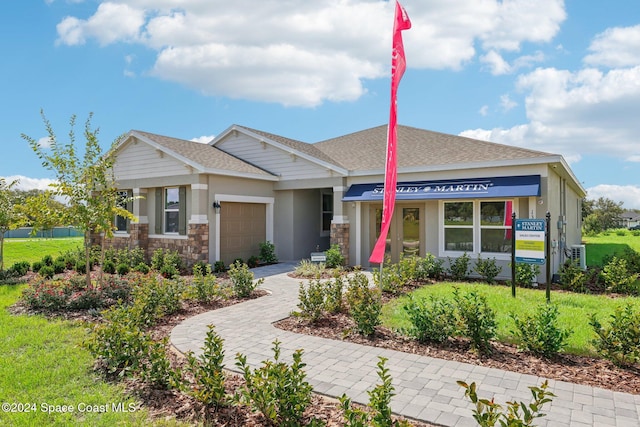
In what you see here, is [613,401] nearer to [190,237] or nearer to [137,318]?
[137,318]

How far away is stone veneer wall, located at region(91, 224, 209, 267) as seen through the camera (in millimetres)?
13830

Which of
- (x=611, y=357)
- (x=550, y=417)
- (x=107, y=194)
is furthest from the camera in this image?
(x=107, y=194)

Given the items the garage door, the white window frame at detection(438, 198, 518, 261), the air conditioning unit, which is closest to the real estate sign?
the white window frame at detection(438, 198, 518, 261)

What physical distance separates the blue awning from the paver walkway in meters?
7.62

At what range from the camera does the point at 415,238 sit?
1436cm

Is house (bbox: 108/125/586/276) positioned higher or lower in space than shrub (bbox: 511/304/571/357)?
higher

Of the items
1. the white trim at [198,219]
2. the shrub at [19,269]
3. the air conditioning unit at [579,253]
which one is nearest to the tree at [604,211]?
the air conditioning unit at [579,253]

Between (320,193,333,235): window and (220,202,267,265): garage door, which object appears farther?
(320,193,333,235): window

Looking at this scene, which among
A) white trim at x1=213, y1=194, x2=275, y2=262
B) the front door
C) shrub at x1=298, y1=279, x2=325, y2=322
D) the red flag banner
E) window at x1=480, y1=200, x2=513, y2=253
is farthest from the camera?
white trim at x1=213, y1=194, x2=275, y2=262

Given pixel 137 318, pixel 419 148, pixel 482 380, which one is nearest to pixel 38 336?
pixel 137 318

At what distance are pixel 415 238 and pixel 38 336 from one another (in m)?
11.3

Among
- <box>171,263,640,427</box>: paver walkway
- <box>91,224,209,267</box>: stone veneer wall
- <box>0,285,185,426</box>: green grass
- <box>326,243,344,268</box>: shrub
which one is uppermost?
<box>91,224,209,267</box>: stone veneer wall

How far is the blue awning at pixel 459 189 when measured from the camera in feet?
38.2

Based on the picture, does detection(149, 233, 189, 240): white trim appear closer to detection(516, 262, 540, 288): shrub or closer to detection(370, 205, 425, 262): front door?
detection(370, 205, 425, 262): front door
